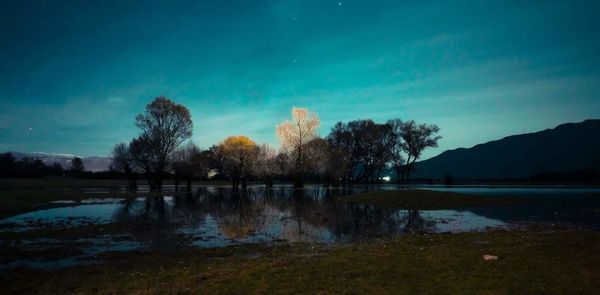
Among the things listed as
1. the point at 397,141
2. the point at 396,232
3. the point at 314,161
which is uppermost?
the point at 397,141

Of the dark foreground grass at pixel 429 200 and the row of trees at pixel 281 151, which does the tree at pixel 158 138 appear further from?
the dark foreground grass at pixel 429 200

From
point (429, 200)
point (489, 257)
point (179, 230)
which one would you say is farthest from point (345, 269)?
point (429, 200)

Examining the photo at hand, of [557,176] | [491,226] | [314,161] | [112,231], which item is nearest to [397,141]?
[314,161]

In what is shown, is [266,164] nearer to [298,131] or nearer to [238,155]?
[238,155]

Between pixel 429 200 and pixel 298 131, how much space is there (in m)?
49.0

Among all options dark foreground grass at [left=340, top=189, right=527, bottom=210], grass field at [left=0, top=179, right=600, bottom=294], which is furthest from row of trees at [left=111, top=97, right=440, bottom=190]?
grass field at [left=0, top=179, right=600, bottom=294]

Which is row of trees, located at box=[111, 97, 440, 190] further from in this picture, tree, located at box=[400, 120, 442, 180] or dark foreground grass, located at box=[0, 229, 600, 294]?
dark foreground grass, located at box=[0, 229, 600, 294]

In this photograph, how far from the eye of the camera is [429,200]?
153 ft

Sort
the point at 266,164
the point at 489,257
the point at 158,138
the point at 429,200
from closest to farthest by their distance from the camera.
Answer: the point at 489,257 < the point at 429,200 < the point at 158,138 < the point at 266,164

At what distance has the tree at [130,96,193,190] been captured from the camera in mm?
78562

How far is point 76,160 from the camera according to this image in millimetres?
196625

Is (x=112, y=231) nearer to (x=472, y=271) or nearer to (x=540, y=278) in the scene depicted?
(x=472, y=271)

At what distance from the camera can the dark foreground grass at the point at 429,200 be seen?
43.6 meters

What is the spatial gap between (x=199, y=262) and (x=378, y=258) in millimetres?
7290
